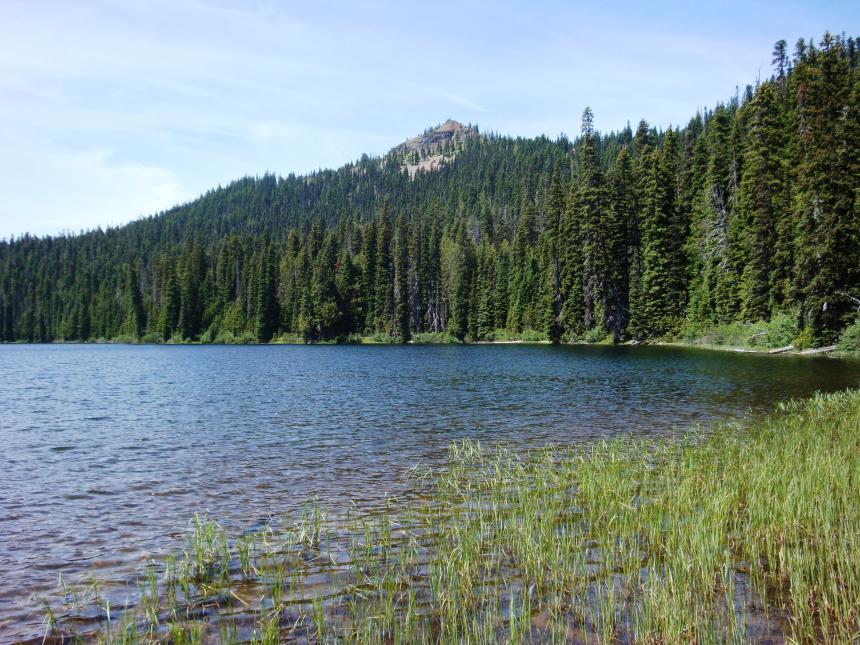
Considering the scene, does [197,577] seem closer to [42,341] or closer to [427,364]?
[427,364]

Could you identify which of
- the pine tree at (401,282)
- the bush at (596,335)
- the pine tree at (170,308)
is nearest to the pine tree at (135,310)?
the pine tree at (170,308)

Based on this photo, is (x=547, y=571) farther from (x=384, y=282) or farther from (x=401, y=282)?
(x=384, y=282)

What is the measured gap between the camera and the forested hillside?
42.2 m

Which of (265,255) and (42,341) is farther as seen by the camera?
(42,341)

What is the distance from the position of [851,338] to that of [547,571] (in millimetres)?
40826

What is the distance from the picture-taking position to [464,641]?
5.51 meters

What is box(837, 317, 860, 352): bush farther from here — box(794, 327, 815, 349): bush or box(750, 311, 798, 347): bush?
box(750, 311, 798, 347): bush

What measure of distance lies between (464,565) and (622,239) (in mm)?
72888

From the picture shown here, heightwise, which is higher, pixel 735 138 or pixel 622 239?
pixel 735 138

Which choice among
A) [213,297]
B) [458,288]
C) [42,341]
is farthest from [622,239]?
[42,341]

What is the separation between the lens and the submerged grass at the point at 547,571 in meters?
5.68

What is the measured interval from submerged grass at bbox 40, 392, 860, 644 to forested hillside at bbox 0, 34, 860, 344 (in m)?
38.9

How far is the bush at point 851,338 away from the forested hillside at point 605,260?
77.6 inches

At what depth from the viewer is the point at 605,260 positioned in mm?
73062
